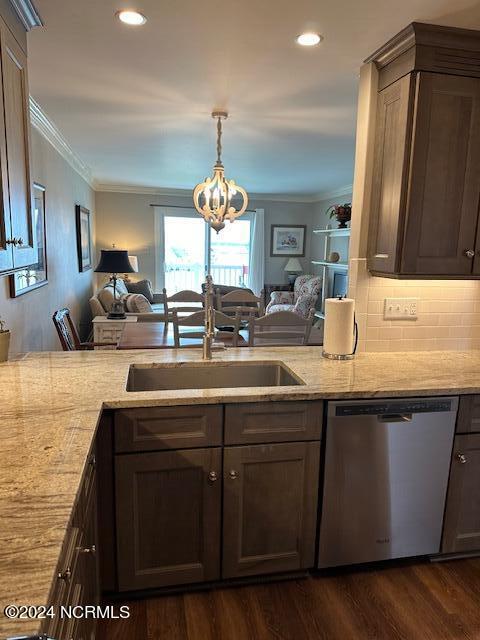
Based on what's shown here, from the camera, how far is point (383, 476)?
6.21 feet

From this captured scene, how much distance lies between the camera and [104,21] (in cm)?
185

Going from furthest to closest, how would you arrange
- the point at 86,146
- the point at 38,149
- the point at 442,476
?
the point at 86,146, the point at 38,149, the point at 442,476

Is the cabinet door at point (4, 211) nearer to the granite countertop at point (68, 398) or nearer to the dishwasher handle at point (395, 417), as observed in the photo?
the granite countertop at point (68, 398)

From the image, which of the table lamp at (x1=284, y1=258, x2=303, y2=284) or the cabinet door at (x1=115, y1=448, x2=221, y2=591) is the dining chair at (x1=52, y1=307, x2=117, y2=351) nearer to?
the cabinet door at (x1=115, y1=448, x2=221, y2=591)

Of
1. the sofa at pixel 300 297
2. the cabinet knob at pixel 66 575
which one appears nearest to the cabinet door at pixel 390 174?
the cabinet knob at pixel 66 575

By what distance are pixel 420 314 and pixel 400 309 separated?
13 centimetres

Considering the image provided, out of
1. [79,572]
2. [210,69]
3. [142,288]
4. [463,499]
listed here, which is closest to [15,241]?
[79,572]

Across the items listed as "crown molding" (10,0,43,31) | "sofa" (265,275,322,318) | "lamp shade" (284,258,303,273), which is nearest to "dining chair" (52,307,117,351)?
"crown molding" (10,0,43,31)

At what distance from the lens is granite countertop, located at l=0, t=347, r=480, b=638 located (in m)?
0.85

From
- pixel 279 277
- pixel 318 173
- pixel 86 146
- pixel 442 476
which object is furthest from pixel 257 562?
pixel 279 277

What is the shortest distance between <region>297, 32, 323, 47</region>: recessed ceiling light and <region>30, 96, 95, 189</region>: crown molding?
1947 millimetres

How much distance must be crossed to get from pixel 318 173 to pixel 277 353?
3.97 meters

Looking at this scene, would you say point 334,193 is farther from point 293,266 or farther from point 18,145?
point 18,145

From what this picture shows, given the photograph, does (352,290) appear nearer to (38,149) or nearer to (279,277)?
(38,149)
